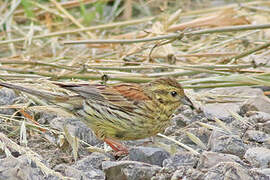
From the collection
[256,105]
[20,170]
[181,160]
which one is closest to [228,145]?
[181,160]

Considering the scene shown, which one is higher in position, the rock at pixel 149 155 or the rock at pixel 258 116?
the rock at pixel 149 155

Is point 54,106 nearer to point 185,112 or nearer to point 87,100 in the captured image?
point 87,100

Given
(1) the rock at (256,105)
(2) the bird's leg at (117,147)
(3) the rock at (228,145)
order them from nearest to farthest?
(3) the rock at (228,145), (2) the bird's leg at (117,147), (1) the rock at (256,105)

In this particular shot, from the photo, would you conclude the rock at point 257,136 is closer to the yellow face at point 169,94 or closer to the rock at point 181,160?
the yellow face at point 169,94

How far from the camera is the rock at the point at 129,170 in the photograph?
125 inches

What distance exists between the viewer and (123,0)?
9094 mm

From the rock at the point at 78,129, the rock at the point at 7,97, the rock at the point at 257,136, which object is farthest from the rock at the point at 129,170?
the rock at the point at 7,97

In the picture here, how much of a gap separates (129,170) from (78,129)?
1.06m

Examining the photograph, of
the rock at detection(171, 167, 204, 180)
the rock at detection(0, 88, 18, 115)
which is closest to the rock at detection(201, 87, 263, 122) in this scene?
the rock at detection(171, 167, 204, 180)

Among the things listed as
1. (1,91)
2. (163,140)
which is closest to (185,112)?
(163,140)

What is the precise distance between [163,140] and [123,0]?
211 inches

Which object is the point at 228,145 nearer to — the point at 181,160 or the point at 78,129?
the point at 181,160

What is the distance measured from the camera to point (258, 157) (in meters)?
3.56

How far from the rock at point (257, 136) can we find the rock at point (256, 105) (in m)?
0.61
